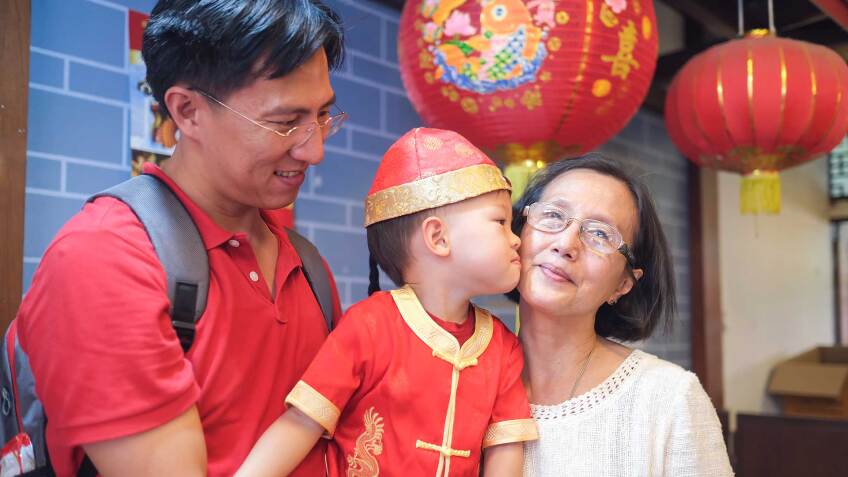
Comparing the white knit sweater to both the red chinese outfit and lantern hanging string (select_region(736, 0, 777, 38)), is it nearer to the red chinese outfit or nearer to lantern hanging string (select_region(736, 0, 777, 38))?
the red chinese outfit

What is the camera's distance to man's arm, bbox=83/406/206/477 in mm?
976

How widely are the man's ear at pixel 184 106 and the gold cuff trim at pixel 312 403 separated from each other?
427 mm

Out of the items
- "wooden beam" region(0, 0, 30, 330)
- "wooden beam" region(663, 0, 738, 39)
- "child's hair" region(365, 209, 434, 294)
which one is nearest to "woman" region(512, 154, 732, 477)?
"child's hair" region(365, 209, 434, 294)

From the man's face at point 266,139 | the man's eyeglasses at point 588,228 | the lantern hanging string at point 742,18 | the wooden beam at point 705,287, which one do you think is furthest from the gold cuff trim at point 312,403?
the wooden beam at point 705,287

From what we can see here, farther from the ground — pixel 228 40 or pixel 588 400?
pixel 228 40

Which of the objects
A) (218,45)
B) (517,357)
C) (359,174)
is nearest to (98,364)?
(218,45)

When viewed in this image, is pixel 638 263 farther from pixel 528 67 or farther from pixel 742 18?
pixel 742 18

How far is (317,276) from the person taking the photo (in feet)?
4.69

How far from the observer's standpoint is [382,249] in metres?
1.45

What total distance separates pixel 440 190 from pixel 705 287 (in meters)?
3.95

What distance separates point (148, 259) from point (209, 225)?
16 cm

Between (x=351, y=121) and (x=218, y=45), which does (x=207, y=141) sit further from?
(x=351, y=121)

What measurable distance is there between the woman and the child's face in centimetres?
11

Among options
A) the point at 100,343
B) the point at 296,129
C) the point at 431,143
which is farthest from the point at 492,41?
the point at 100,343
